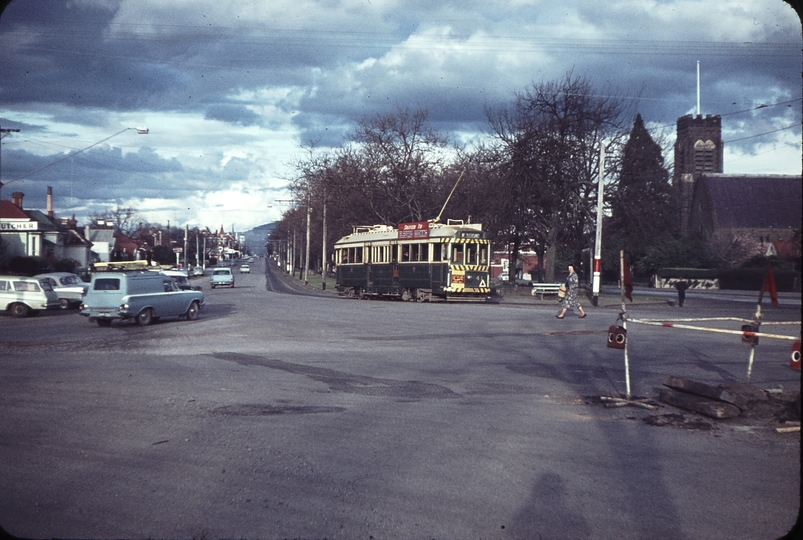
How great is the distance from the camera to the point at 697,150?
503 inches

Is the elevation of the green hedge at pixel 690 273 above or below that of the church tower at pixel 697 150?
below

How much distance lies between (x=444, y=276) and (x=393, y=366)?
19872 mm

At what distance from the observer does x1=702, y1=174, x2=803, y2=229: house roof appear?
22.9 ft

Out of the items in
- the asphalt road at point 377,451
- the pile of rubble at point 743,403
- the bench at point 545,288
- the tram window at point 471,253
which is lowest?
the asphalt road at point 377,451

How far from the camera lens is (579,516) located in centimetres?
544

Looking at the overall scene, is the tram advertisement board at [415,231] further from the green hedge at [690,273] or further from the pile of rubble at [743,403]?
the pile of rubble at [743,403]

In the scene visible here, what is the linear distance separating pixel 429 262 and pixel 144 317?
14.7 m

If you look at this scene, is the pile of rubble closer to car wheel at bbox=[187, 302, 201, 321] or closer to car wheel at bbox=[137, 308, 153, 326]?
car wheel at bbox=[137, 308, 153, 326]

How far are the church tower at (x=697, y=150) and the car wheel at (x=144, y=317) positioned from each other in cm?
1654

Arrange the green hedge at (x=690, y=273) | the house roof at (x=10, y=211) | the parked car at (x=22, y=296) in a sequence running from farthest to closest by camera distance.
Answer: the house roof at (x=10, y=211) < the parked car at (x=22, y=296) < the green hedge at (x=690, y=273)

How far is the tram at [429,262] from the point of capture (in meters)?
33.4

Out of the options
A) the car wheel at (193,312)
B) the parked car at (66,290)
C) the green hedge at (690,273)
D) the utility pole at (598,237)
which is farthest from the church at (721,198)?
the parked car at (66,290)

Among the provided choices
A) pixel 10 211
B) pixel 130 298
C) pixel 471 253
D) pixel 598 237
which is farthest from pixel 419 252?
pixel 10 211

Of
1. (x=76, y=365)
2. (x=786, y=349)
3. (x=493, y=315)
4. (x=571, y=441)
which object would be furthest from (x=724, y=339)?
(x=76, y=365)
